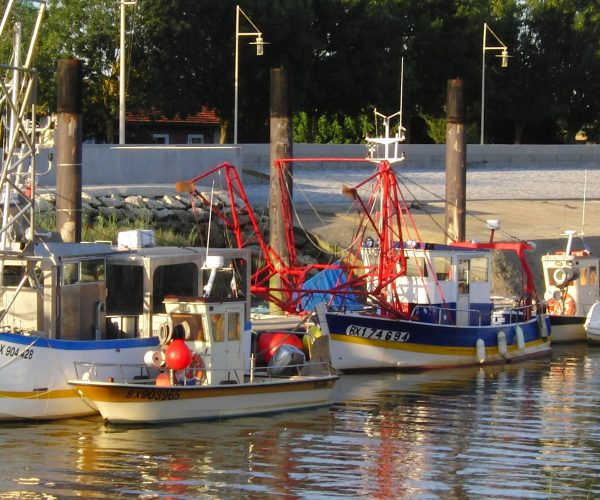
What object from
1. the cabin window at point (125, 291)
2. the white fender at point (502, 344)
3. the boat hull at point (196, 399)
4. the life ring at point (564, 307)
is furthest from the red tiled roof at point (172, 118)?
the boat hull at point (196, 399)

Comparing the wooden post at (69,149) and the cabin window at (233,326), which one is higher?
the wooden post at (69,149)

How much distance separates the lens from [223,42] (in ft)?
175

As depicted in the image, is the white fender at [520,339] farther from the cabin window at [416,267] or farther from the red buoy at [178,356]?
the red buoy at [178,356]

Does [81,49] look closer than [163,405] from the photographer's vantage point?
No

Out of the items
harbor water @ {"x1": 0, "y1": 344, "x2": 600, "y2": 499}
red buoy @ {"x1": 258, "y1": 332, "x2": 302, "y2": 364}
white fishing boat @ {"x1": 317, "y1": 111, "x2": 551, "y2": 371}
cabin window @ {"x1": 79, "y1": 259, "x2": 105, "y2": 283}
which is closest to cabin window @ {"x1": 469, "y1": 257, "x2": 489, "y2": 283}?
white fishing boat @ {"x1": 317, "y1": 111, "x2": 551, "y2": 371}

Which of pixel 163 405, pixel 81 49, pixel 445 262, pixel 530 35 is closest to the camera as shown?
pixel 163 405

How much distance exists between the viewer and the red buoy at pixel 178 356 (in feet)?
61.0

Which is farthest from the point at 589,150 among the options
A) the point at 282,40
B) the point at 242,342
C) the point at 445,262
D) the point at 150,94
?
the point at 242,342

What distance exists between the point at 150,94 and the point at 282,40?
6030 mm

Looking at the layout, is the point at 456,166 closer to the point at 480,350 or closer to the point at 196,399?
the point at 480,350

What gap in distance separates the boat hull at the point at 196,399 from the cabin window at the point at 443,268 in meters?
6.79

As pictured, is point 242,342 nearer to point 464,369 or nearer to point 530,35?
point 464,369

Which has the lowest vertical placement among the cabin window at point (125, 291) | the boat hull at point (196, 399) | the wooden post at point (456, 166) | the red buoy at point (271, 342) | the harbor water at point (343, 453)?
the harbor water at point (343, 453)

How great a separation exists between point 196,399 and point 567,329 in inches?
559
